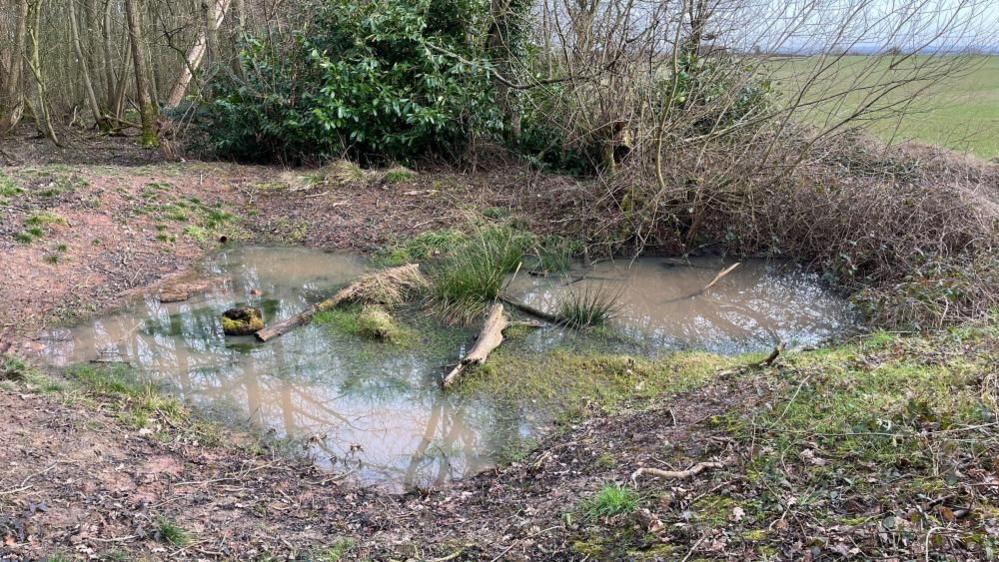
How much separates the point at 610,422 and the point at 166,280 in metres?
5.64

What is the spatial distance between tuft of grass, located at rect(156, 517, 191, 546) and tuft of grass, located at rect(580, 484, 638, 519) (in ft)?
6.45

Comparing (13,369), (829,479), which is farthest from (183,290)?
Result: (829,479)

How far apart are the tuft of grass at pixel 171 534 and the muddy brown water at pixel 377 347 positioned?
130 centimetres

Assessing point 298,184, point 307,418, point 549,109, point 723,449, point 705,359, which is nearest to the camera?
point 723,449

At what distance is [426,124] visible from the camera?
39.8 feet

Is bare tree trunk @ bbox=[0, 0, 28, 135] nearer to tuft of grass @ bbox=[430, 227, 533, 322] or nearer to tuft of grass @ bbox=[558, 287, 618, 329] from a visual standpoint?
tuft of grass @ bbox=[430, 227, 533, 322]

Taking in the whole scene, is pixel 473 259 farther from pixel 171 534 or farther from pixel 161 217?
pixel 171 534

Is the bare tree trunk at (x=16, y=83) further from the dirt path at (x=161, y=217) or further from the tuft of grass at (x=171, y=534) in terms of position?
the tuft of grass at (x=171, y=534)

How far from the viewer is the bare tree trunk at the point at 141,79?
13.2 m

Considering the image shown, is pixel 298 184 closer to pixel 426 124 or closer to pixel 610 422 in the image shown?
pixel 426 124

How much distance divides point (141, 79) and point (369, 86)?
5041 millimetres

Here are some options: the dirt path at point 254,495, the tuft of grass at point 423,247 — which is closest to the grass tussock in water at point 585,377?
the dirt path at point 254,495

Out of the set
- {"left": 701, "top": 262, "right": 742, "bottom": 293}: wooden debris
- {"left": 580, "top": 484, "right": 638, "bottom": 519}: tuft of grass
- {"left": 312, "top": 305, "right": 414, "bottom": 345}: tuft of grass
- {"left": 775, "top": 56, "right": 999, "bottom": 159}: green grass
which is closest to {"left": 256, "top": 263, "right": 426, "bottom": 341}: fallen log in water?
{"left": 312, "top": 305, "right": 414, "bottom": 345}: tuft of grass

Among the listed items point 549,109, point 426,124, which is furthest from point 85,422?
point 549,109
